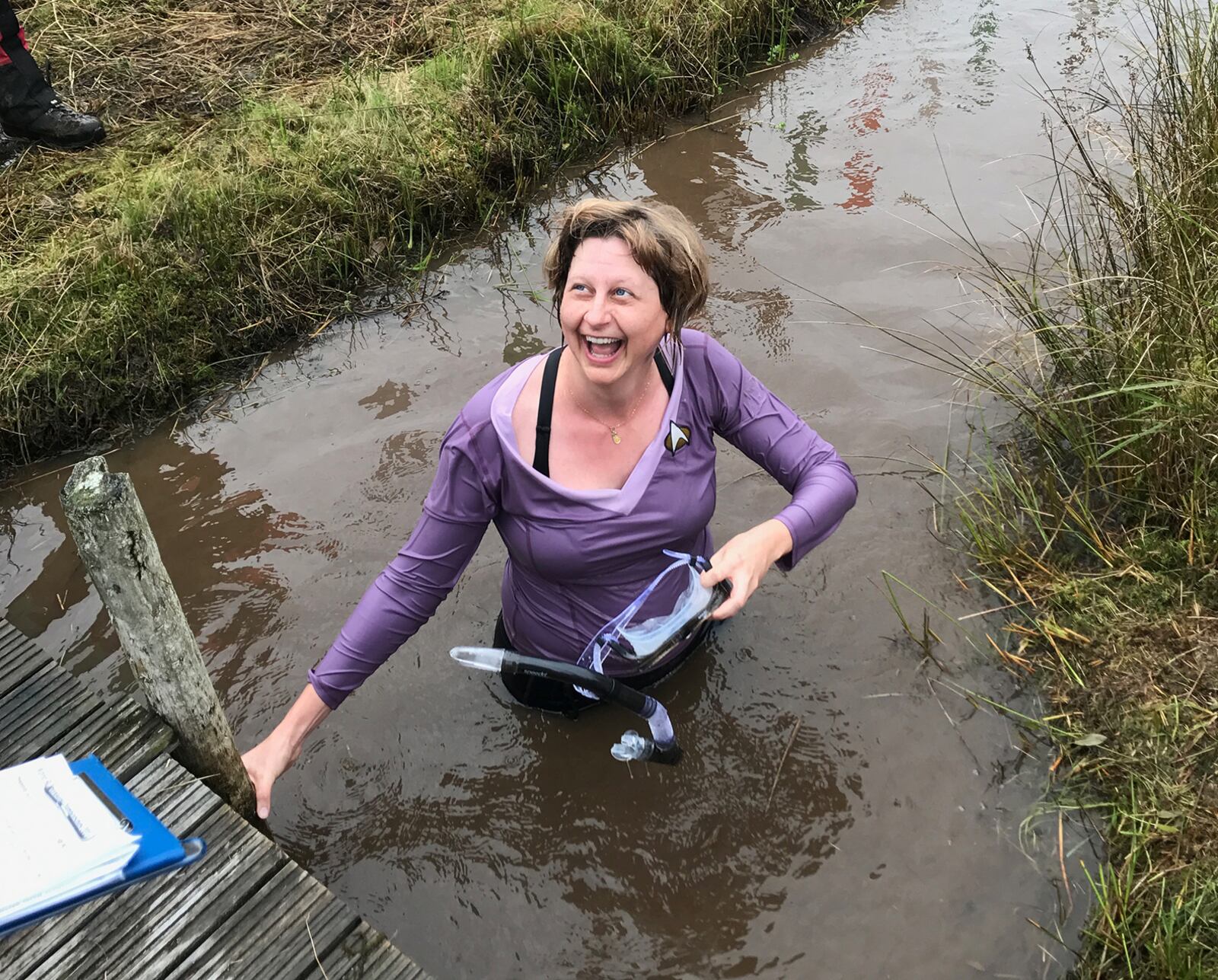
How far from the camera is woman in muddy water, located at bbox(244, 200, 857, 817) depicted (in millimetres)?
2752

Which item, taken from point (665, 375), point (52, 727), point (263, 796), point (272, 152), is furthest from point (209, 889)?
point (272, 152)

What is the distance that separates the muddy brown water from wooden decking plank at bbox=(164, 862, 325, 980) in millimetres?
753

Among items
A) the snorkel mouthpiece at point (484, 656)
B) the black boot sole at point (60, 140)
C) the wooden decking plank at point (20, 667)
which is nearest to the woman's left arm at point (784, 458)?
the snorkel mouthpiece at point (484, 656)

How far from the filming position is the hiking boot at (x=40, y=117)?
631 centimetres

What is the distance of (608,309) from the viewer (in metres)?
2.72

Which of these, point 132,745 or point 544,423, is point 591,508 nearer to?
point 544,423

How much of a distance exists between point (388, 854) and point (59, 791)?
1.41 meters

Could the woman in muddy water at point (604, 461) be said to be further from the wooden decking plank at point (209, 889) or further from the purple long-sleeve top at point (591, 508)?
the wooden decking plank at point (209, 889)

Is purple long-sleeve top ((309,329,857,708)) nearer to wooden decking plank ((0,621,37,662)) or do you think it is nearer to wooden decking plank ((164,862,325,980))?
wooden decking plank ((164,862,325,980))

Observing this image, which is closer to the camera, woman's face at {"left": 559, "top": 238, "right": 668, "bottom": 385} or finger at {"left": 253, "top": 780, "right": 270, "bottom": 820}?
woman's face at {"left": 559, "top": 238, "right": 668, "bottom": 385}

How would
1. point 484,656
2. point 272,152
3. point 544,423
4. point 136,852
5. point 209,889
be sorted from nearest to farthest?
1. point 136,852
2. point 209,889
3. point 544,423
4. point 484,656
5. point 272,152

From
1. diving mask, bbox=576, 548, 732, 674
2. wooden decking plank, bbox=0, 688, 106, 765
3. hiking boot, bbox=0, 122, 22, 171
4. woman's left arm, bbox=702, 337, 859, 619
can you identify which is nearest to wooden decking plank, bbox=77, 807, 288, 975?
wooden decking plank, bbox=0, 688, 106, 765

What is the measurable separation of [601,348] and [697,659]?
1.67 meters

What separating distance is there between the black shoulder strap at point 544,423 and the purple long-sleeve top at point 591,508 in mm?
34
